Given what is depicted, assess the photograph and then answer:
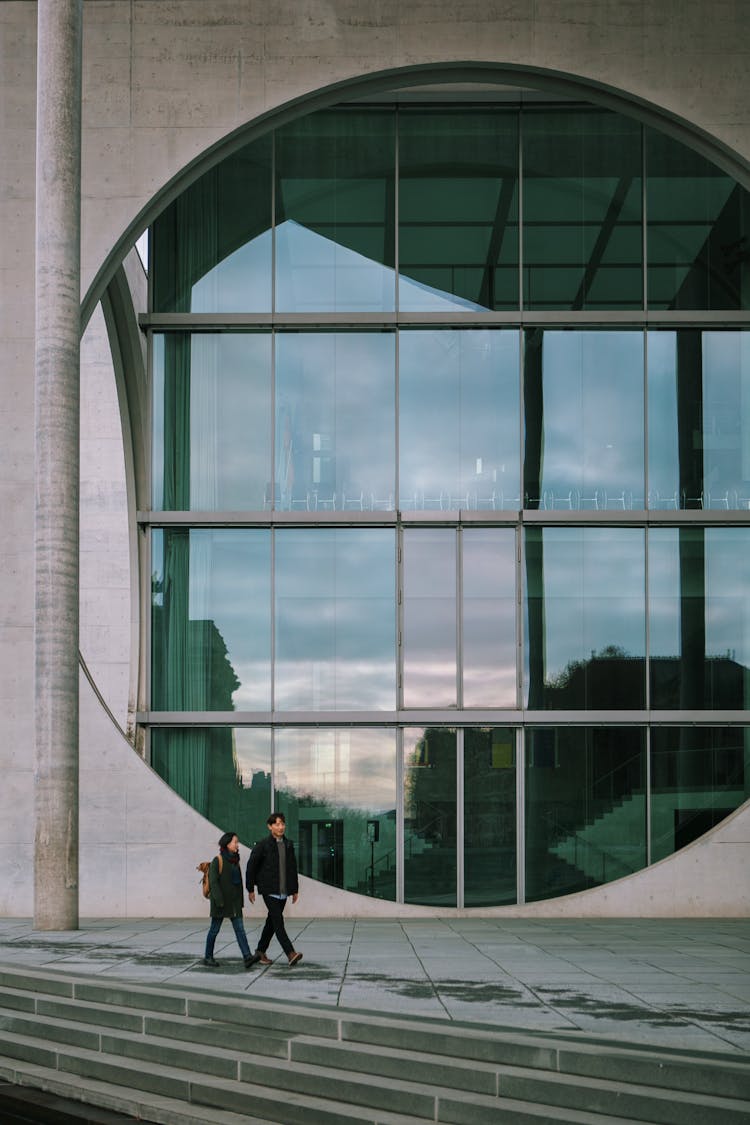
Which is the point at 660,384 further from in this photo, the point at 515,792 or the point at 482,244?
the point at 515,792

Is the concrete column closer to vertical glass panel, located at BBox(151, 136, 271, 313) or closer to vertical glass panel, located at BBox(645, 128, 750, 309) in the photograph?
vertical glass panel, located at BBox(151, 136, 271, 313)

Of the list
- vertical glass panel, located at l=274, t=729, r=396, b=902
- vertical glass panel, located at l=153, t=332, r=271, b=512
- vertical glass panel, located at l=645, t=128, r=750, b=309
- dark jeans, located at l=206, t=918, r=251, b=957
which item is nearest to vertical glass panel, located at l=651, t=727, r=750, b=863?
vertical glass panel, located at l=274, t=729, r=396, b=902

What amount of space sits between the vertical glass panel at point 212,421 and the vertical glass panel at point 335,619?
1350 mm

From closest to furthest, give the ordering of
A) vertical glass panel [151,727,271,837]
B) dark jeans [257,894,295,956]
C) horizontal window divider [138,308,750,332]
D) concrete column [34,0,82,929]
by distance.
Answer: dark jeans [257,894,295,956]
concrete column [34,0,82,929]
vertical glass panel [151,727,271,837]
horizontal window divider [138,308,750,332]

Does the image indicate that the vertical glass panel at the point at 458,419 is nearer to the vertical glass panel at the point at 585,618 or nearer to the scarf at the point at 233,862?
the vertical glass panel at the point at 585,618

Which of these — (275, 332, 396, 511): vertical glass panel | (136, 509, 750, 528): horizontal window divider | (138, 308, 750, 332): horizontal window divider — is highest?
(138, 308, 750, 332): horizontal window divider

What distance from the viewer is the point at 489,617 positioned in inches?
844

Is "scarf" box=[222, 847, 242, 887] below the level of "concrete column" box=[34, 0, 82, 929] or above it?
below

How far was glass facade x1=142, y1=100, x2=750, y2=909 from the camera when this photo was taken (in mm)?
20828

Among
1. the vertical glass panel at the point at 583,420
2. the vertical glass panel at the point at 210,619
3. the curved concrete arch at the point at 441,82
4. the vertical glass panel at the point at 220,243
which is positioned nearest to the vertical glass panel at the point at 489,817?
the vertical glass panel at the point at 210,619

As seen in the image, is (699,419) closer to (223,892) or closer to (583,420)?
(583,420)

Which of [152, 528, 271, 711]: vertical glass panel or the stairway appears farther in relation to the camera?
[152, 528, 271, 711]: vertical glass panel

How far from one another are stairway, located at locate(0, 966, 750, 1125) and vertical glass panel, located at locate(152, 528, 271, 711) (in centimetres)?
1004

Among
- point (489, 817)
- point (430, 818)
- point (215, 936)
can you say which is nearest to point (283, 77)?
point (430, 818)
